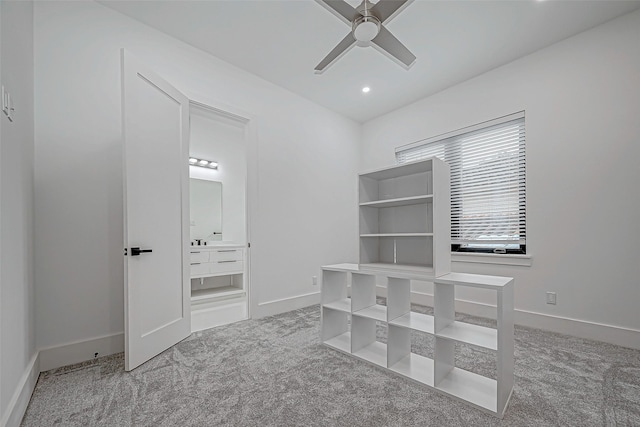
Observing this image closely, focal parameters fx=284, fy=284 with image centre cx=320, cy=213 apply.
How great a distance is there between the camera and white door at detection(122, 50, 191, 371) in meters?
2.14

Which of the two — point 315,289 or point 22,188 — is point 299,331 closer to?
point 315,289

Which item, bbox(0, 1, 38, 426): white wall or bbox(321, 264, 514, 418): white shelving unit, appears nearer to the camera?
bbox(0, 1, 38, 426): white wall

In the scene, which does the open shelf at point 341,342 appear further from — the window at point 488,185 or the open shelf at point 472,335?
the window at point 488,185

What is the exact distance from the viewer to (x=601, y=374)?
1.99m

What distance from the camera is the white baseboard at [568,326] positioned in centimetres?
245

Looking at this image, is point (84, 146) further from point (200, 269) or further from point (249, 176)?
point (200, 269)

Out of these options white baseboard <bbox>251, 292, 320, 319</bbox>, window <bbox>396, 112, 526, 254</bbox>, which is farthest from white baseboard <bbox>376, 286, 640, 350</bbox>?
white baseboard <bbox>251, 292, 320, 319</bbox>

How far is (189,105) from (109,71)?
27.2 inches

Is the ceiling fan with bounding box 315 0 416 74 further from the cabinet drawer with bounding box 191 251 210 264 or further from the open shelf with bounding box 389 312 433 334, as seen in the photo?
the cabinet drawer with bounding box 191 251 210 264

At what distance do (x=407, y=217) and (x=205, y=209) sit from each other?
3.96 metres

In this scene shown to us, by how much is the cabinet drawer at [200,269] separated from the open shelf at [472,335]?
3.74 m

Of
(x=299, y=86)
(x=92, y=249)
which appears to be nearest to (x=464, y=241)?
(x=299, y=86)

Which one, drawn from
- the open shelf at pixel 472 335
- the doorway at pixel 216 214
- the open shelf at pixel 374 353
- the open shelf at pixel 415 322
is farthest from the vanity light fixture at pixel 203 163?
the open shelf at pixel 472 335

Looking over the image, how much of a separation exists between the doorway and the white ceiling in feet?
5.37
